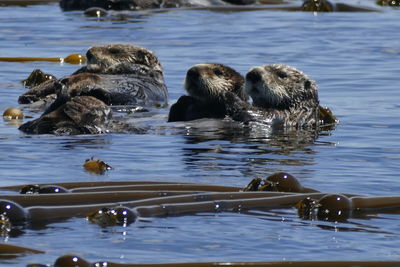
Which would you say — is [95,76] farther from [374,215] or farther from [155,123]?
[374,215]

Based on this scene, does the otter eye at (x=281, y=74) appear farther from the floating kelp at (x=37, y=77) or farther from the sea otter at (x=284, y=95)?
the floating kelp at (x=37, y=77)

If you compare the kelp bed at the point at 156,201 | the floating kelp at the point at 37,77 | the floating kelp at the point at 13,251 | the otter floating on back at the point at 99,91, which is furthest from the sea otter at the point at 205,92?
the floating kelp at the point at 13,251

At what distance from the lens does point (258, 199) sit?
5172 mm

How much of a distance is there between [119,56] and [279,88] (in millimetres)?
2200

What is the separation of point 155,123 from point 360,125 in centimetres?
162

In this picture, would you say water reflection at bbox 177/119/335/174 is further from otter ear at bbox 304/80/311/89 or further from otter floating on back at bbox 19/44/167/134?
otter floating on back at bbox 19/44/167/134

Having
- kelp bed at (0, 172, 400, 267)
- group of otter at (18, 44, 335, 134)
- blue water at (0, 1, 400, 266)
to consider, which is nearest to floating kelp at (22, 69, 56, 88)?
blue water at (0, 1, 400, 266)

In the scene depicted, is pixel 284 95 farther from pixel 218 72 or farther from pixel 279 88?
pixel 218 72

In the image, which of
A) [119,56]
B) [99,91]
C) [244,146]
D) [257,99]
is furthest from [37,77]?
[244,146]

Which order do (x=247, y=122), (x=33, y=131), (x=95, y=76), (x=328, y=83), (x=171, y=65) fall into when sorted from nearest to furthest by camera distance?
(x=33, y=131)
(x=247, y=122)
(x=95, y=76)
(x=328, y=83)
(x=171, y=65)

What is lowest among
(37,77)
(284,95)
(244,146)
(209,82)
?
(244,146)

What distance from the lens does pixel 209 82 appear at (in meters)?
8.47

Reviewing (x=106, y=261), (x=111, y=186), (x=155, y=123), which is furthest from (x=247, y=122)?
(x=106, y=261)

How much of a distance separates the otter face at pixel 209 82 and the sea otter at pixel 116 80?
973 mm
